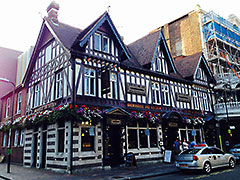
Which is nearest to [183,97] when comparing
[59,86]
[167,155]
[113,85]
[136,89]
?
[136,89]

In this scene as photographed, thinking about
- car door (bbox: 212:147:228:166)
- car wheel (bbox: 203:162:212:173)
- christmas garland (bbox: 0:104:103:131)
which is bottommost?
car wheel (bbox: 203:162:212:173)

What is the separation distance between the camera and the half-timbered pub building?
527 inches

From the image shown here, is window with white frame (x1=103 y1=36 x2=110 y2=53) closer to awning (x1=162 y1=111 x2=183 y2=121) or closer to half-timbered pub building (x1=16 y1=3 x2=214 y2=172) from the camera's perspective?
half-timbered pub building (x1=16 y1=3 x2=214 y2=172)

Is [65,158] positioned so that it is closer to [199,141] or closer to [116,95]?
[116,95]

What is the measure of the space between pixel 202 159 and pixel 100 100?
7.12m

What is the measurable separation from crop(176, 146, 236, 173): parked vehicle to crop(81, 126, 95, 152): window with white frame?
5302mm

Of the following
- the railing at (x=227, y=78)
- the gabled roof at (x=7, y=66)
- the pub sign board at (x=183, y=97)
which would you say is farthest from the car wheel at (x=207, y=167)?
the gabled roof at (x=7, y=66)

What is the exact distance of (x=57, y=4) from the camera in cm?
1825

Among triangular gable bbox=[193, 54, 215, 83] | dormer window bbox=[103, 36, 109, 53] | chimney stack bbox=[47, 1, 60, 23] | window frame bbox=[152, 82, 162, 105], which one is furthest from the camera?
triangular gable bbox=[193, 54, 215, 83]

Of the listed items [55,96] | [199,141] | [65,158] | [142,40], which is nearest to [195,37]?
[142,40]

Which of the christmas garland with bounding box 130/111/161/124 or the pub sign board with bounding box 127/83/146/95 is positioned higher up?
the pub sign board with bounding box 127/83/146/95

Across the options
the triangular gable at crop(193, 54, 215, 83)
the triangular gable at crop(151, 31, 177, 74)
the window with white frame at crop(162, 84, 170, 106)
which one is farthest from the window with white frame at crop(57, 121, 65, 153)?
the triangular gable at crop(193, 54, 215, 83)

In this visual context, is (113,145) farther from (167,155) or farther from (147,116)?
(167,155)

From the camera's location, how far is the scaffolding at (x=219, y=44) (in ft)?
89.2
